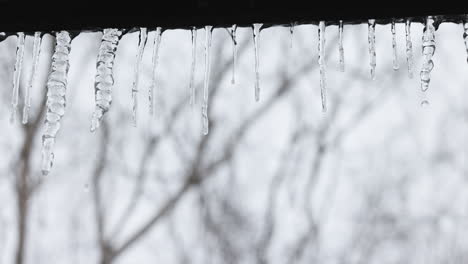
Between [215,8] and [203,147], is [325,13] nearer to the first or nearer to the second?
[215,8]

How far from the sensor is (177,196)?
8633 millimetres

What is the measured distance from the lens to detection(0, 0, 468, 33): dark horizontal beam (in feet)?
3.83

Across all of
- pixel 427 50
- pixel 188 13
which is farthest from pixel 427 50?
pixel 188 13

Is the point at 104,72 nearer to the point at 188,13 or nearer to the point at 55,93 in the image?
the point at 55,93

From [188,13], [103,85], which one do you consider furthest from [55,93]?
[188,13]

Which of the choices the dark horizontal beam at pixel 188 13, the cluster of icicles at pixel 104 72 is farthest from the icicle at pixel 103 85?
the dark horizontal beam at pixel 188 13

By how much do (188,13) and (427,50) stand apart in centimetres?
99

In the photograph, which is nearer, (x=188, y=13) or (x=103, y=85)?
(x=188, y=13)

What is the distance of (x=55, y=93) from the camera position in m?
2.24

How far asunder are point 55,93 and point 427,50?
1.21 m

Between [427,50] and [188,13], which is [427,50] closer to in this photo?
[427,50]

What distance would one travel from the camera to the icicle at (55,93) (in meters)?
1.96

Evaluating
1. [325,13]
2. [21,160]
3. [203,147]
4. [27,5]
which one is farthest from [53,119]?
[203,147]

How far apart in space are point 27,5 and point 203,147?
7.97 metres
